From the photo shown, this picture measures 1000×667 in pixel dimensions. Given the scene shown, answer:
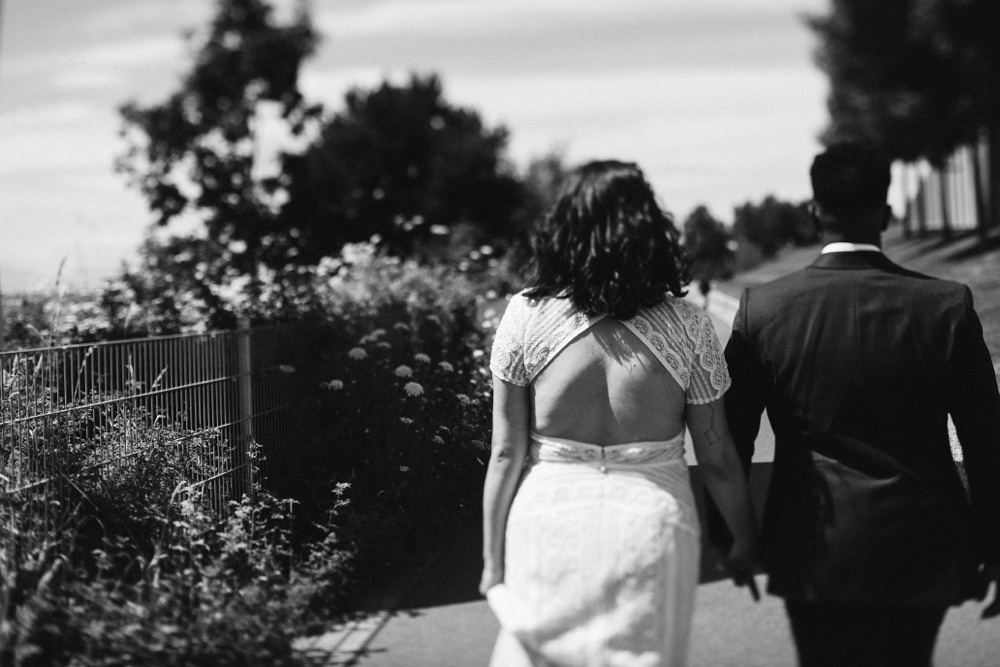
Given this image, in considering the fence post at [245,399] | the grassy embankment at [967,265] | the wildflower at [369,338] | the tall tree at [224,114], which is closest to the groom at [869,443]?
the fence post at [245,399]

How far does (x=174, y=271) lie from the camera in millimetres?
10602

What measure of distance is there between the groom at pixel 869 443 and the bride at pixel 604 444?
0.16 meters

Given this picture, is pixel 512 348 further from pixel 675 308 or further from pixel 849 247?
pixel 849 247

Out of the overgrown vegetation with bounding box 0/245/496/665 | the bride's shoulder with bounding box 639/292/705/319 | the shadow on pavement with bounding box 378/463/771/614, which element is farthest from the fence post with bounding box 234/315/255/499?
the bride's shoulder with bounding box 639/292/705/319

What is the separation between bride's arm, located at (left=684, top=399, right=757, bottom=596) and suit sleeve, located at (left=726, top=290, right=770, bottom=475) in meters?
0.06

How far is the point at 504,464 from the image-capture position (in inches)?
114

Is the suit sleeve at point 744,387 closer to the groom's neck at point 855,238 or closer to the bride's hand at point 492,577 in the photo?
the groom's neck at point 855,238

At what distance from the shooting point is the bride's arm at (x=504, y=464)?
2.90m

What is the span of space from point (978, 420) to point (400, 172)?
51057 millimetres

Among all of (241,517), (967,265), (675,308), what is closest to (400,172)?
(967,265)

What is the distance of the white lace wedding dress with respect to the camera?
8.86 ft

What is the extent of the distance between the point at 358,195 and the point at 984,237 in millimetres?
27140

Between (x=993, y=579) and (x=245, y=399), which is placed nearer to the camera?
(x=993, y=579)

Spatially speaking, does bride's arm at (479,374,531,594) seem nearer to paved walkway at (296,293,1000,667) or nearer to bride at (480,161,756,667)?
bride at (480,161,756,667)
